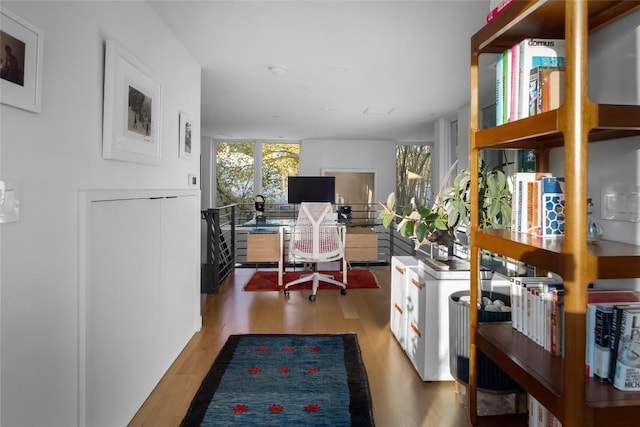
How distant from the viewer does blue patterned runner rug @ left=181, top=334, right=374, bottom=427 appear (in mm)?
1941

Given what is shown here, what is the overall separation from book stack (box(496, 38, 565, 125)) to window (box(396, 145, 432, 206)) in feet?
21.1

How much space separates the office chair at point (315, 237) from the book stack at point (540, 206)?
2749 millimetres

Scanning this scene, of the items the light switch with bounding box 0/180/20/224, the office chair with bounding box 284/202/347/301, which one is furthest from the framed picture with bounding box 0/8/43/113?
the office chair with bounding box 284/202/347/301

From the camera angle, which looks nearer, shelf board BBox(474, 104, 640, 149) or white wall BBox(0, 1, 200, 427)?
shelf board BBox(474, 104, 640, 149)

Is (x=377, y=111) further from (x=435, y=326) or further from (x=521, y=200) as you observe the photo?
(x=521, y=200)

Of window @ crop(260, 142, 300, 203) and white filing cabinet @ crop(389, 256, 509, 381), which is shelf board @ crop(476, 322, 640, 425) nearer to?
white filing cabinet @ crop(389, 256, 509, 381)

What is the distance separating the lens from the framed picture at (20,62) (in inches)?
42.4

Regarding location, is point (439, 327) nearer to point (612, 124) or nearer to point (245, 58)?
point (612, 124)

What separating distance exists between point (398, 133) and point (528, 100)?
18.4 ft

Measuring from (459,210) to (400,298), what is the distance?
3.23 ft

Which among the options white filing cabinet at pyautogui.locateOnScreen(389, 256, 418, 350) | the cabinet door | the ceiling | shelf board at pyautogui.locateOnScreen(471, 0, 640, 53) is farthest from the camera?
white filing cabinet at pyautogui.locateOnScreen(389, 256, 418, 350)

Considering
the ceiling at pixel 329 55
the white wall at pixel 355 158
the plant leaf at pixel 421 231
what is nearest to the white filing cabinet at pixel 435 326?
the plant leaf at pixel 421 231

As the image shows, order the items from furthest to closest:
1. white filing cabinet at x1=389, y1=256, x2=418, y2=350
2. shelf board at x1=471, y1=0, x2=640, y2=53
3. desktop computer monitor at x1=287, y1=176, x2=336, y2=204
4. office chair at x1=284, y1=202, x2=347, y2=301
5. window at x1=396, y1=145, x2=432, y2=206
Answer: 1. window at x1=396, y1=145, x2=432, y2=206
2. desktop computer monitor at x1=287, y1=176, x2=336, y2=204
3. office chair at x1=284, y1=202, x2=347, y2=301
4. white filing cabinet at x1=389, y1=256, x2=418, y2=350
5. shelf board at x1=471, y1=0, x2=640, y2=53

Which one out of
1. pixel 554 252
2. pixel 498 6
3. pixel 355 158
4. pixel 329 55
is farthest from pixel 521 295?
pixel 355 158
